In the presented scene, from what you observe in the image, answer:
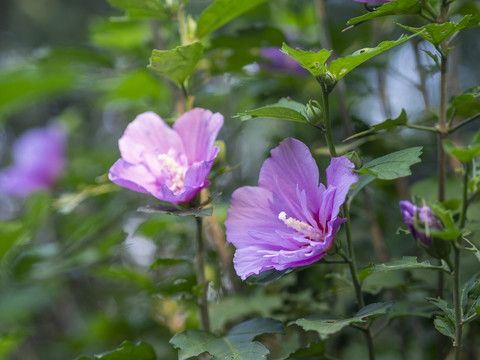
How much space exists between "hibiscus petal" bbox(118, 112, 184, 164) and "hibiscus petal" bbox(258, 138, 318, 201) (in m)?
0.16

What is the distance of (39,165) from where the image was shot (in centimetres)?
196

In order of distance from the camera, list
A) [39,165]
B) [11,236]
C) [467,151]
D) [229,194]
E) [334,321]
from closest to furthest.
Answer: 1. [467,151]
2. [334,321]
3. [229,194]
4. [11,236]
5. [39,165]

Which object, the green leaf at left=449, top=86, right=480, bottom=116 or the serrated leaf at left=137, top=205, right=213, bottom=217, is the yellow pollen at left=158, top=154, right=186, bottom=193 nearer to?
the serrated leaf at left=137, top=205, right=213, bottom=217

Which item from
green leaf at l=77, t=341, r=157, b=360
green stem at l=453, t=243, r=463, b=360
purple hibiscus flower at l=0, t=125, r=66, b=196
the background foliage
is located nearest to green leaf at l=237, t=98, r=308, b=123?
the background foliage

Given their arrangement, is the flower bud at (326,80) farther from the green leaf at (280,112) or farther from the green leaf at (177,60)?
the green leaf at (177,60)

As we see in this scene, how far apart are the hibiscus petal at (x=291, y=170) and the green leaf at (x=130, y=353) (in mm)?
288

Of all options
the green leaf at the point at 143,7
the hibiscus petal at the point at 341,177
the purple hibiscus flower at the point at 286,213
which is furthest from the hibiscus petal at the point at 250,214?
the green leaf at the point at 143,7

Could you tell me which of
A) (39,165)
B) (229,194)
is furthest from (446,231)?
(39,165)

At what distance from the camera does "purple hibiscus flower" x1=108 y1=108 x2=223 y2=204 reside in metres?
0.70

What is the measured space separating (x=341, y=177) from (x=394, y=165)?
0.19 ft

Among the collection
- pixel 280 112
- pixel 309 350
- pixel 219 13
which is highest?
pixel 219 13

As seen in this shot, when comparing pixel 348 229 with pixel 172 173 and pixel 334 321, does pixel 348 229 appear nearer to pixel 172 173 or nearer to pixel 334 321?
pixel 334 321

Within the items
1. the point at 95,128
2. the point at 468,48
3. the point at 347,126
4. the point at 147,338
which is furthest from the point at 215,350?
the point at 95,128

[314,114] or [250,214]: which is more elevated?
[314,114]
